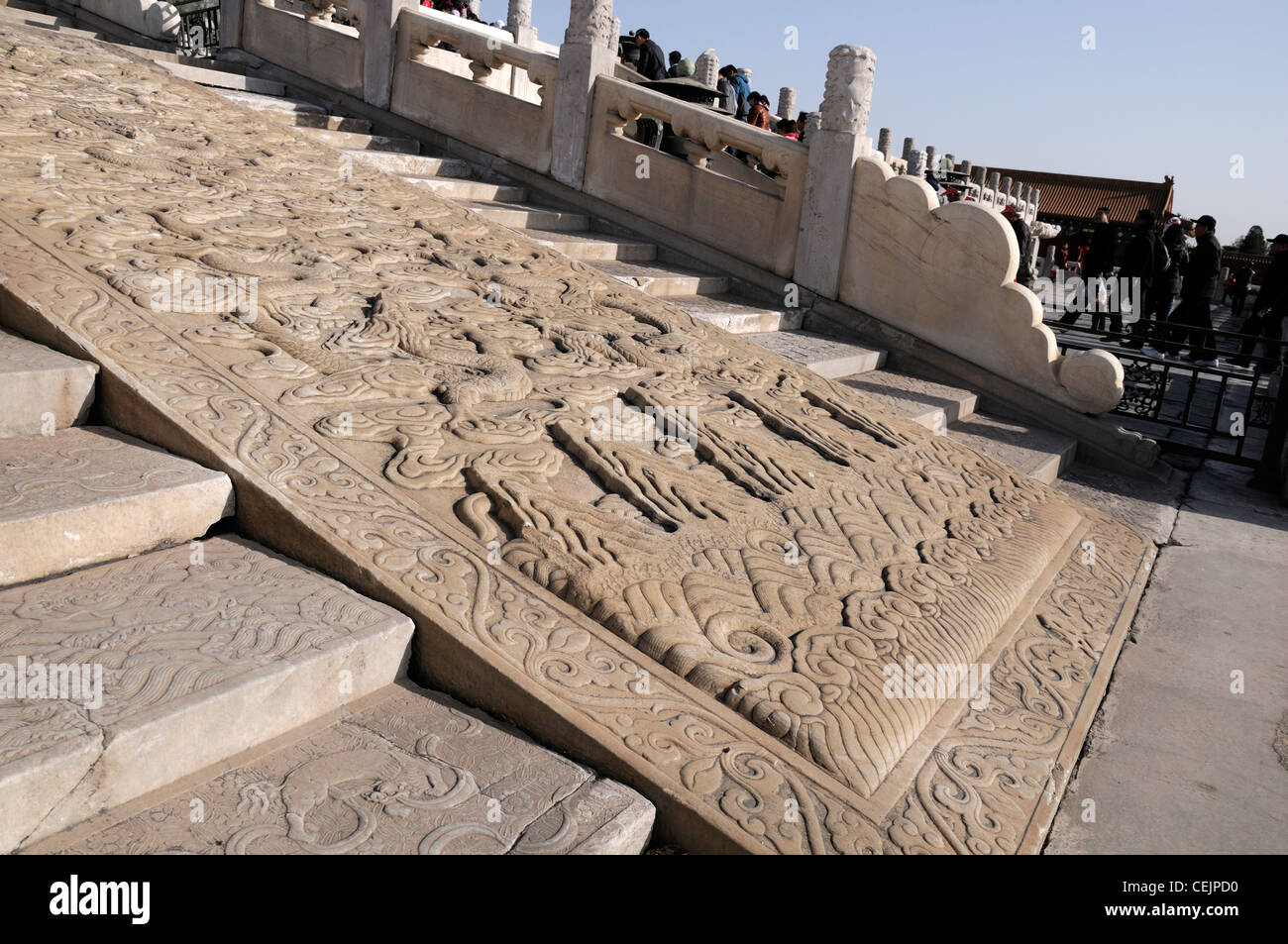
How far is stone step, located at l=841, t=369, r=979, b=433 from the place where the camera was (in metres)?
4.88

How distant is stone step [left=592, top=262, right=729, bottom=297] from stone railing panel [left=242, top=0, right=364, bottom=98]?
312 centimetres

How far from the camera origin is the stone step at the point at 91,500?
2.01 m

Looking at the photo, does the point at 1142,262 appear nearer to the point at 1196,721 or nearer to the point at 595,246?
the point at 595,246

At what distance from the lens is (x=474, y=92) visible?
704cm

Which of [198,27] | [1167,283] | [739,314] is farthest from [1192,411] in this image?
[198,27]

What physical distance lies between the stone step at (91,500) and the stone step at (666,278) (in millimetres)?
3478

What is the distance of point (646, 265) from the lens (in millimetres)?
6270

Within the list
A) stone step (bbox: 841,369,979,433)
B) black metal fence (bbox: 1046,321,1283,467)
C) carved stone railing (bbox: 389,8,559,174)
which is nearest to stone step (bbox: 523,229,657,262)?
carved stone railing (bbox: 389,8,559,174)

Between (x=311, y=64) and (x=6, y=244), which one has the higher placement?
(x=311, y=64)

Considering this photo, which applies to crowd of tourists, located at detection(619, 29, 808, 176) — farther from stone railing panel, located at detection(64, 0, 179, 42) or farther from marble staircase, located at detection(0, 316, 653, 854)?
marble staircase, located at detection(0, 316, 653, 854)

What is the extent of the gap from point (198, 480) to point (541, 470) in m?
0.93
